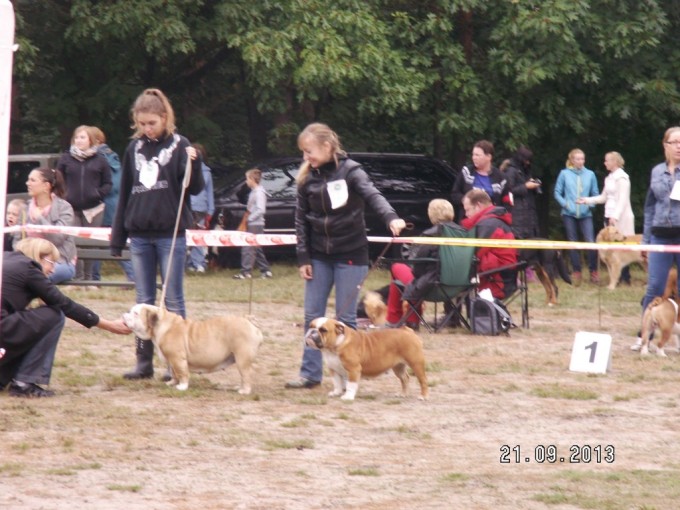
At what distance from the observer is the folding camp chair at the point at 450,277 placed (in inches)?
465

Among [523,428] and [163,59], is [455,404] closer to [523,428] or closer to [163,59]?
[523,428]

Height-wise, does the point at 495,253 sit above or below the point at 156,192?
below

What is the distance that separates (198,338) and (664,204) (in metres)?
4.08

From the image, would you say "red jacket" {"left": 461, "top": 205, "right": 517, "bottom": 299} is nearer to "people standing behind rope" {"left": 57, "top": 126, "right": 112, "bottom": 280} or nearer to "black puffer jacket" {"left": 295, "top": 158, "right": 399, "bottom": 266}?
"black puffer jacket" {"left": 295, "top": 158, "right": 399, "bottom": 266}

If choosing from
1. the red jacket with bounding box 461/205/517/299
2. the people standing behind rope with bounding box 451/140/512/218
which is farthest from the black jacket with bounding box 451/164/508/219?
the red jacket with bounding box 461/205/517/299

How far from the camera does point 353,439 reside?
7.00 meters

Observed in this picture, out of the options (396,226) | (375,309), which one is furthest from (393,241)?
(396,226)

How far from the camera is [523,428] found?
736cm

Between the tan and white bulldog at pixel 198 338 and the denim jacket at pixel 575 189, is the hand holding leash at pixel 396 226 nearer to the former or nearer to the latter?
the tan and white bulldog at pixel 198 338

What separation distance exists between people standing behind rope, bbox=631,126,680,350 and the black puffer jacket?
9.87 feet

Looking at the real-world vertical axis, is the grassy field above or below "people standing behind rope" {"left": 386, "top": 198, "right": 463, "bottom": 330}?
below

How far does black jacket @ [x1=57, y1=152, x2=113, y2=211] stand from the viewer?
1449 cm

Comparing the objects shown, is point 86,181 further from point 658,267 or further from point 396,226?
point 396,226

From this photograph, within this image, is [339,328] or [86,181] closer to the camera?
[339,328]
